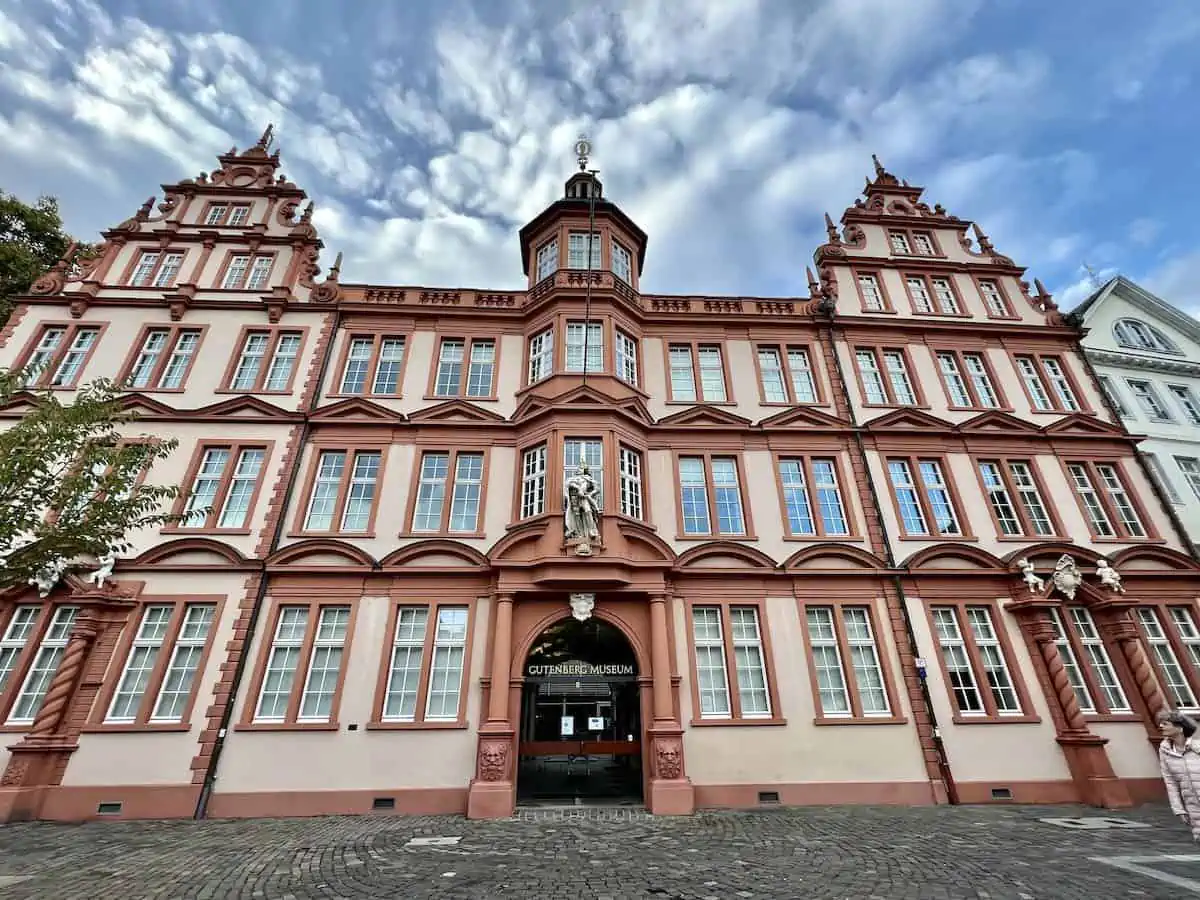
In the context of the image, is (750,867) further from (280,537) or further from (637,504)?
(280,537)

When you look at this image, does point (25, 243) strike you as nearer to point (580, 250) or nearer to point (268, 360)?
point (268, 360)

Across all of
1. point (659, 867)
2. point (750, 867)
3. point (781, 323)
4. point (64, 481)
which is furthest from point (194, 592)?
point (781, 323)

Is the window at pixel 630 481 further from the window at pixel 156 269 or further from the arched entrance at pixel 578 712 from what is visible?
the window at pixel 156 269

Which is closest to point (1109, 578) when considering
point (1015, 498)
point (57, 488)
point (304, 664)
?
point (1015, 498)

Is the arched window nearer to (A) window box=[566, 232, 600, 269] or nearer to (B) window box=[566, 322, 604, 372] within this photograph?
(A) window box=[566, 232, 600, 269]

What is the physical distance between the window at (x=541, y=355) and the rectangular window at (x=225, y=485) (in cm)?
761

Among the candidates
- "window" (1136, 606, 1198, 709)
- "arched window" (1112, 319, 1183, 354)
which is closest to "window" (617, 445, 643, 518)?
"window" (1136, 606, 1198, 709)

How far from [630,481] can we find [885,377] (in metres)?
8.95

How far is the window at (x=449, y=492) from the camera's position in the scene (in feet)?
46.4

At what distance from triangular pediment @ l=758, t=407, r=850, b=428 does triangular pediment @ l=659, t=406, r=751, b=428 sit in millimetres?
686

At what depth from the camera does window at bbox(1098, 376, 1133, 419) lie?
18.1 m

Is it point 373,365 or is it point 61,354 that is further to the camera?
point 373,365

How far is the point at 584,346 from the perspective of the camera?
1541 cm

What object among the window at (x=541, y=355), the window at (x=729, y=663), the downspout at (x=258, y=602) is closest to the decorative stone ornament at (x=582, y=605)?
the window at (x=729, y=663)
